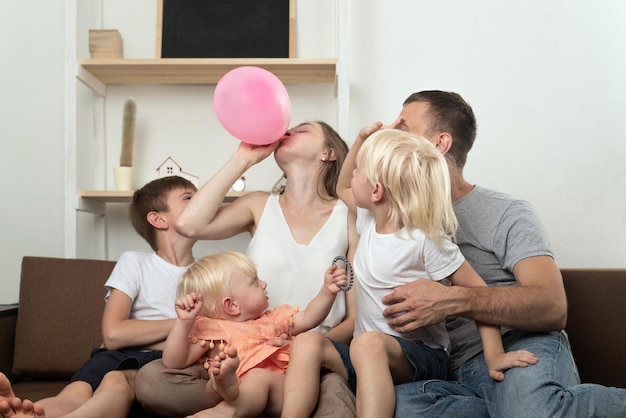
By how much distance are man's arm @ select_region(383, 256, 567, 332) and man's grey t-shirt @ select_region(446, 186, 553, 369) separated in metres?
0.12

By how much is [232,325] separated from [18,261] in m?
1.46

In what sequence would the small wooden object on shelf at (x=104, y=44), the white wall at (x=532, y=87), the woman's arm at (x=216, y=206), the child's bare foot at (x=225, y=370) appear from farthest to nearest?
the white wall at (x=532, y=87) → the small wooden object on shelf at (x=104, y=44) → the woman's arm at (x=216, y=206) → the child's bare foot at (x=225, y=370)

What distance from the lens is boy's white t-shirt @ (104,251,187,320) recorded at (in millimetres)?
2170

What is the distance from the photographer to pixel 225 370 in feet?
5.13

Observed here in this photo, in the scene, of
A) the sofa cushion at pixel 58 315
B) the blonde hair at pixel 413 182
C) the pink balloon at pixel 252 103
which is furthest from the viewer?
the sofa cushion at pixel 58 315

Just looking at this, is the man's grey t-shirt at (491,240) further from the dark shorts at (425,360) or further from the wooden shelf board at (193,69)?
the wooden shelf board at (193,69)

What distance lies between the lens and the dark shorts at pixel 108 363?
196 centimetres

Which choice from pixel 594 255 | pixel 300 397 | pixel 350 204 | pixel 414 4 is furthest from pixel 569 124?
pixel 300 397

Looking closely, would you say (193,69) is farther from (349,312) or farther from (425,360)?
(425,360)

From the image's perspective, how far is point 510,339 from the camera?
1.88m

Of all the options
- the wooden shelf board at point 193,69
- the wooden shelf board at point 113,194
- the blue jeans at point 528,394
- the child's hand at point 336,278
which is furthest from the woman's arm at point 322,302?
the wooden shelf board at point 193,69

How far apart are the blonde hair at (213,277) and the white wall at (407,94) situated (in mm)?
997

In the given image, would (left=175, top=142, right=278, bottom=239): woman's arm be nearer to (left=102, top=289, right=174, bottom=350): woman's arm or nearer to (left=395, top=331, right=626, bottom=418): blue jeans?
(left=102, top=289, right=174, bottom=350): woman's arm

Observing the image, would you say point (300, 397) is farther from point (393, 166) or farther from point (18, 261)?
point (18, 261)
